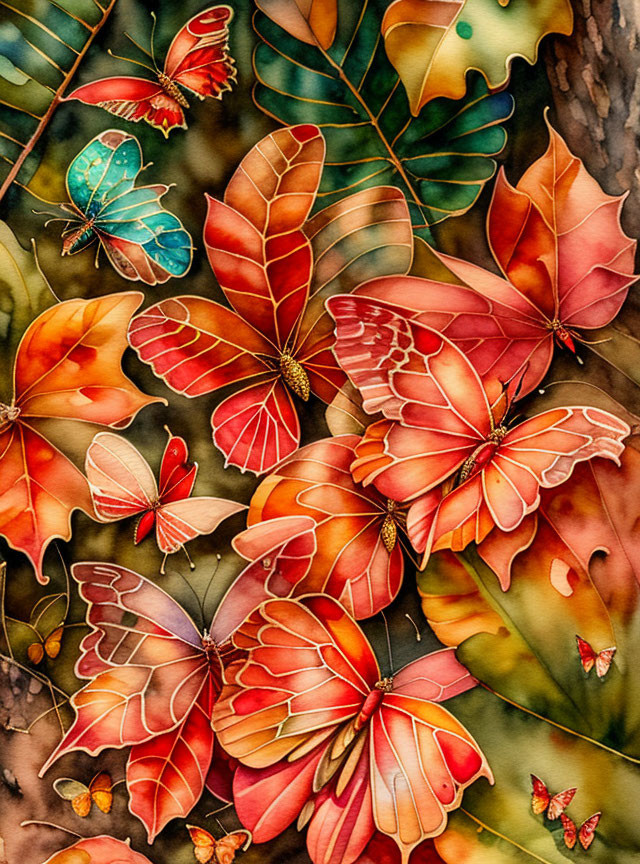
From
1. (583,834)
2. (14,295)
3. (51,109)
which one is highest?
(51,109)

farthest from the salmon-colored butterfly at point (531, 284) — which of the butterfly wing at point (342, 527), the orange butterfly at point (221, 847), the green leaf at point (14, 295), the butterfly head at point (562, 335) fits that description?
the orange butterfly at point (221, 847)

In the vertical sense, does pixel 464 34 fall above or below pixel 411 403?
above

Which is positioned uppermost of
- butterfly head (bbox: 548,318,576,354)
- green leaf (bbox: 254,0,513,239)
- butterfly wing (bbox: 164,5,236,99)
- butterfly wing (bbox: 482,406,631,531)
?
butterfly wing (bbox: 164,5,236,99)

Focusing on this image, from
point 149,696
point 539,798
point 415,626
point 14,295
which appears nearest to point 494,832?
point 539,798

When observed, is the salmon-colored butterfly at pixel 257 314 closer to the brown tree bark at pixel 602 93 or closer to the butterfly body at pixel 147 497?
the butterfly body at pixel 147 497

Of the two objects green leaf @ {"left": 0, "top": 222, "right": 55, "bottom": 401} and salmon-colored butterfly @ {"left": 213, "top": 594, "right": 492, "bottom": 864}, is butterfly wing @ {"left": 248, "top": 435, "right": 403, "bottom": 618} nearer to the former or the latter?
salmon-colored butterfly @ {"left": 213, "top": 594, "right": 492, "bottom": 864}

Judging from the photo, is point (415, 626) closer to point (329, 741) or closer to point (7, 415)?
point (329, 741)

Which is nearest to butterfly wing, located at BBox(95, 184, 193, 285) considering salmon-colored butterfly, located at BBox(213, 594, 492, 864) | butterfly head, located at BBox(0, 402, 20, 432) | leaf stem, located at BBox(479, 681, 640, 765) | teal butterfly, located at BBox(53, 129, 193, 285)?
teal butterfly, located at BBox(53, 129, 193, 285)
